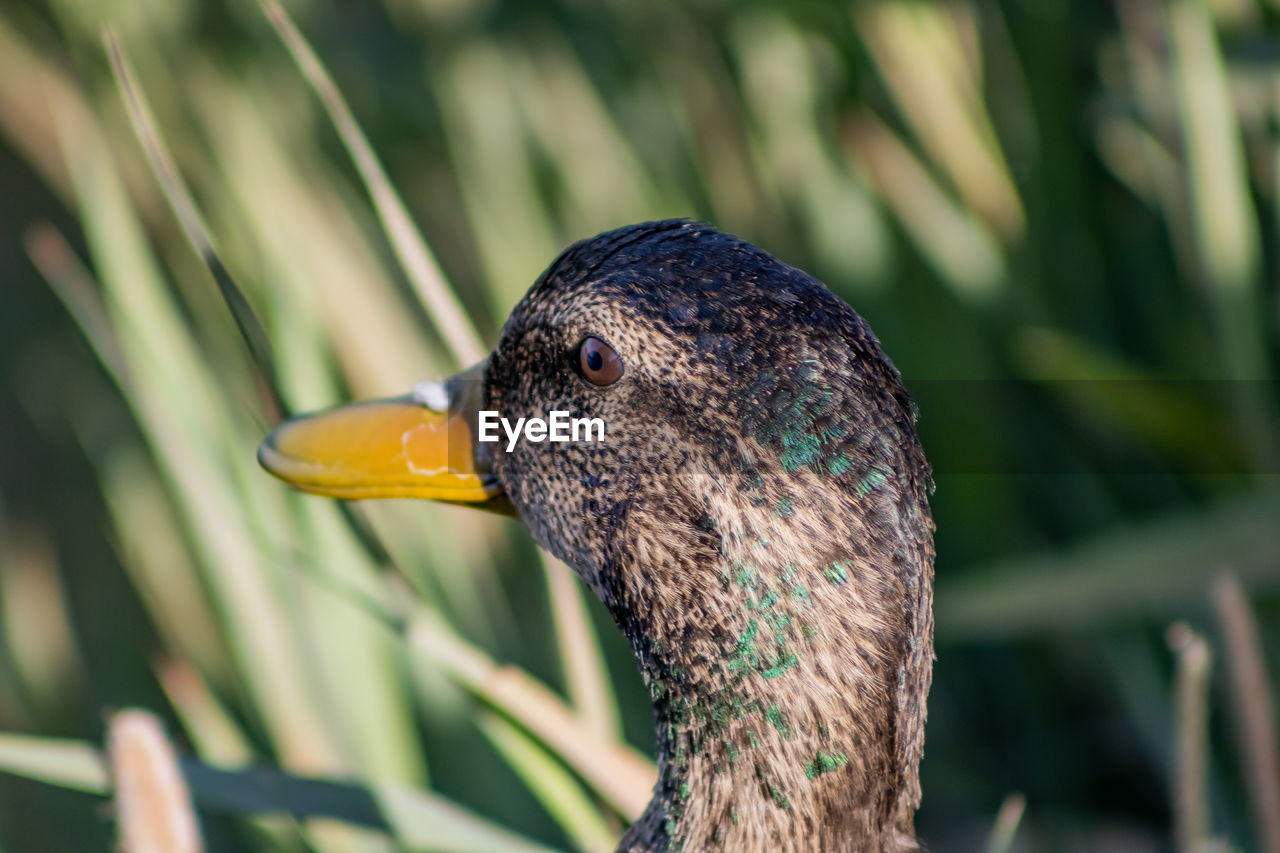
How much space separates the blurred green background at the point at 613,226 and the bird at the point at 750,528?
0.32 metres

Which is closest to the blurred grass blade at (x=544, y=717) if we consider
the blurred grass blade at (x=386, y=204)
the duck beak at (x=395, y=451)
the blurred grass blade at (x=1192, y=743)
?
the duck beak at (x=395, y=451)

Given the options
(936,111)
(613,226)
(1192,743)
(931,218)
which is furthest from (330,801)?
(936,111)

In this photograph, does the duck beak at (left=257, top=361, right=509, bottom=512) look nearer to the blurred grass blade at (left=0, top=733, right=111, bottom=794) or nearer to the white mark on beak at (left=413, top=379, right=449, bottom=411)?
the white mark on beak at (left=413, top=379, right=449, bottom=411)

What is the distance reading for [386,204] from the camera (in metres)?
0.87

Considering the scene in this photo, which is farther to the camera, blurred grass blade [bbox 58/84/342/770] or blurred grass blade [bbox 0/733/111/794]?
blurred grass blade [bbox 58/84/342/770]

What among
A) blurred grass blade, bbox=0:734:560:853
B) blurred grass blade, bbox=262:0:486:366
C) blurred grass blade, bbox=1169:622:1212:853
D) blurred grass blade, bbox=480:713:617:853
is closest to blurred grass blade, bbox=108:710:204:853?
blurred grass blade, bbox=0:734:560:853

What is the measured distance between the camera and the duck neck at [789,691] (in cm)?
65

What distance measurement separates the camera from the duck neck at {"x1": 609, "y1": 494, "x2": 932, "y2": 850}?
0.65 metres

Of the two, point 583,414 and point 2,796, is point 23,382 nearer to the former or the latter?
point 2,796

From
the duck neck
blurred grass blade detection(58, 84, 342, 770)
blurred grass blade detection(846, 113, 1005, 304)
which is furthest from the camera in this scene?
blurred grass blade detection(846, 113, 1005, 304)

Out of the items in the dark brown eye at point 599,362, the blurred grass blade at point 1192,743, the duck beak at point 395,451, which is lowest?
the blurred grass blade at point 1192,743

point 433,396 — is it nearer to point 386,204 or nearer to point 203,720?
point 386,204

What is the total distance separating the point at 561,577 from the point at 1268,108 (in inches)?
47.0

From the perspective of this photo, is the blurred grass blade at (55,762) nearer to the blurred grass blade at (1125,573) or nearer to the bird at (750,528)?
the bird at (750,528)
